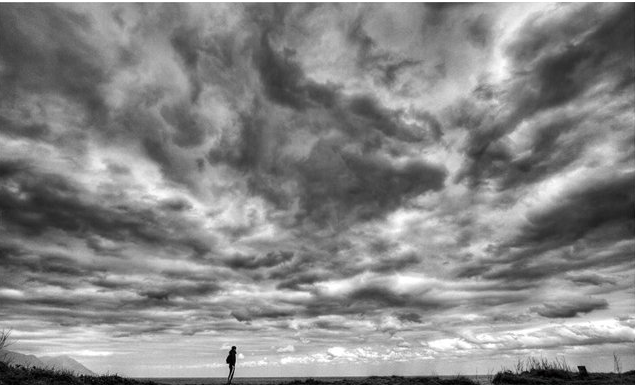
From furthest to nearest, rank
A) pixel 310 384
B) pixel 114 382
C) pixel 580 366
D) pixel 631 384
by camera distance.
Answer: pixel 580 366 → pixel 310 384 → pixel 114 382 → pixel 631 384

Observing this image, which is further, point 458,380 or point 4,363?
point 458,380

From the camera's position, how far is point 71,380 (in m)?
28.8

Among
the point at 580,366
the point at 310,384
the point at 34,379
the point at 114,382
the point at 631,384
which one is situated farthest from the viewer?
the point at 580,366

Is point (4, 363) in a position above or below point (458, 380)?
above

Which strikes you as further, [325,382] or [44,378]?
[325,382]

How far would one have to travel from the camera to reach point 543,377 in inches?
1485

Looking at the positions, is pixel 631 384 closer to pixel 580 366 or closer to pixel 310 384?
pixel 580 366

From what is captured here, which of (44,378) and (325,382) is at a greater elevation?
(44,378)

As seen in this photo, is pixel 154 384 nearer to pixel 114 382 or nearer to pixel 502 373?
pixel 114 382

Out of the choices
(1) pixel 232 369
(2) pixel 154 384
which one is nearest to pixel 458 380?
(1) pixel 232 369

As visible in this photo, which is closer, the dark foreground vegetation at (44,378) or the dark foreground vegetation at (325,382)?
the dark foreground vegetation at (44,378)

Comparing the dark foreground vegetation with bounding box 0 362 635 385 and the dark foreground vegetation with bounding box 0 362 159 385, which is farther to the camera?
the dark foreground vegetation with bounding box 0 362 635 385

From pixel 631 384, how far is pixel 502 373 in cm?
1301

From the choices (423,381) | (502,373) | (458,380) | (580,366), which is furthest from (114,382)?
(580,366)
